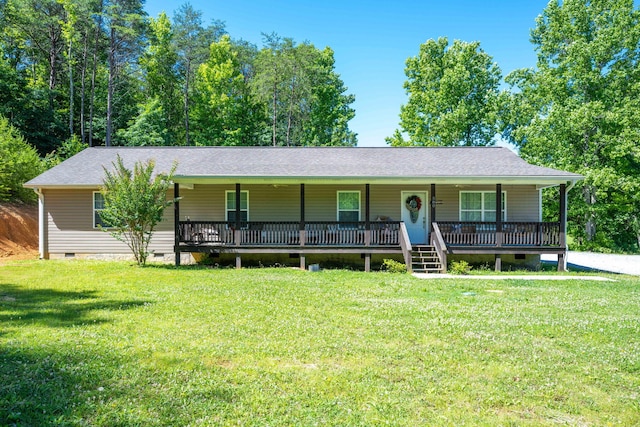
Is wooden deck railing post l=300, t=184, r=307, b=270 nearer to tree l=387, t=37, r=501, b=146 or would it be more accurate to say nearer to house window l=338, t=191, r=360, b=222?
house window l=338, t=191, r=360, b=222

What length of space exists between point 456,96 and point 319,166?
18.1 metres

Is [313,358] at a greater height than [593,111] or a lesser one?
lesser

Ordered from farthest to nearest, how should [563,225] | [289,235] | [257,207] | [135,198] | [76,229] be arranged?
[257,207], [76,229], [289,235], [563,225], [135,198]

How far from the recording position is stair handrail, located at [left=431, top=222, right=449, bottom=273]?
1258 centimetres

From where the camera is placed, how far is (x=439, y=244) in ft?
42.9

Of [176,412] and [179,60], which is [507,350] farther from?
[179,60]

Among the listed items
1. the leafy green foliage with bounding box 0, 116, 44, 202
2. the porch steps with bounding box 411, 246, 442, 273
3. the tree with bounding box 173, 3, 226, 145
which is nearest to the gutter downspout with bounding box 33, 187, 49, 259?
the leafy green foliage with bounding box 0, 116, 44, 202

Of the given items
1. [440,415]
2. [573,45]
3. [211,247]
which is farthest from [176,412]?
[573,45]

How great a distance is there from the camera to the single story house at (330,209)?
13367mm

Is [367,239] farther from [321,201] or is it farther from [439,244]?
[321,201]

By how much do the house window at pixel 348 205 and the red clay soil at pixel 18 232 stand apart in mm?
12235

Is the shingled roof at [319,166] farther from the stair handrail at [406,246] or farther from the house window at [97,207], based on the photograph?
the stair handrail at [406,246]

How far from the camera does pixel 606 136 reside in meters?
21.3

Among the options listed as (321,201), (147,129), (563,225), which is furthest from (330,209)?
(147,129)
